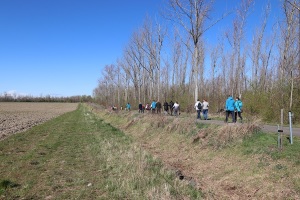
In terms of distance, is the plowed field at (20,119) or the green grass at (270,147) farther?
the plowed field at (20,119)

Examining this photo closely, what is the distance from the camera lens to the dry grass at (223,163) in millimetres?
6738

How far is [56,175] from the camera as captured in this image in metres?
8.14

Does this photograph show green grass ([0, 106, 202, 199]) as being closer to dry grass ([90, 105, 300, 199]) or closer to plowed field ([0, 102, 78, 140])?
dry grass ([90, 105, 300, 199])

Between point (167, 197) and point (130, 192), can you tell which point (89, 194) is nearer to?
point (130, 192)

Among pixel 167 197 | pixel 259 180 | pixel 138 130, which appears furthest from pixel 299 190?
pixel 138 130

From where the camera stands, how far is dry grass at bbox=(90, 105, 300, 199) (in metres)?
6.74

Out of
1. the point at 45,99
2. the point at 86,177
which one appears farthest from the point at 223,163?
the point at 45,99

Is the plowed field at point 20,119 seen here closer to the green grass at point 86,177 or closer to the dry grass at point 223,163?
the green grass at point 86,177

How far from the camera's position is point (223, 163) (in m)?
9.04

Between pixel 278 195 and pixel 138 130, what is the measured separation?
1323 centimetres

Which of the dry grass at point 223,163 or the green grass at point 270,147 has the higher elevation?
the green grass at point 270,147

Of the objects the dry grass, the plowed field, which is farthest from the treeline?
the dry grass

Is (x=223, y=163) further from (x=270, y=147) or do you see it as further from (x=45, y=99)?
(x=45, y=99)

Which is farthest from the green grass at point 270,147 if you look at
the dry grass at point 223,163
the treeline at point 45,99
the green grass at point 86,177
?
the treeline at point 45,99
